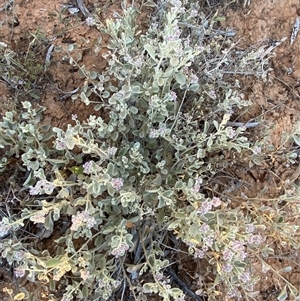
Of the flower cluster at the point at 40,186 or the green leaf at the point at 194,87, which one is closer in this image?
the flower cluster at the point at 40,186

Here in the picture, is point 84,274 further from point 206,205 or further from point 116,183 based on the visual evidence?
point 206,205

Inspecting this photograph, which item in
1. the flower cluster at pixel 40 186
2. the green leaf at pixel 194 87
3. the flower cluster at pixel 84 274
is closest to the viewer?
the flower cluster at pixel 40 186

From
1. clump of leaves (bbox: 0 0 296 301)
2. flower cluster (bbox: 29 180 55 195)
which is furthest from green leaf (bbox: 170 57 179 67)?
flower cluster (bbox: 29 180 55 195)

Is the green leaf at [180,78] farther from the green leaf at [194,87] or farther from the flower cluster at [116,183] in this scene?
the flower cluster at [116,183]

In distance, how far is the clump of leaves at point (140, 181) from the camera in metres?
1.64

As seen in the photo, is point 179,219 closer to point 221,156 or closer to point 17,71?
point 221,156

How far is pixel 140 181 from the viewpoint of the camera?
1.80 metres

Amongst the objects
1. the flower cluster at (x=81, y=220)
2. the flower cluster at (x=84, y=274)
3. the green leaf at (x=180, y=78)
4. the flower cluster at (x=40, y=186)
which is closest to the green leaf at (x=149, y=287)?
the flower cluster at (x=84, y=274)

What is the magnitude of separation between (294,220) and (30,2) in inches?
52.5

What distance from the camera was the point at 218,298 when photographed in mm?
2025

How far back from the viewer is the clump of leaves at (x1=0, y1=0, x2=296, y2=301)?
64.6 inches

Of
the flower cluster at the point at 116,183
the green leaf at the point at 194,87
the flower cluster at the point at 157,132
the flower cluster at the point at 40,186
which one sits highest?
the green leaf at the point at 194,87

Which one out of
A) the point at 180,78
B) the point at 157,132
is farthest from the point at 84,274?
the point at 180,78

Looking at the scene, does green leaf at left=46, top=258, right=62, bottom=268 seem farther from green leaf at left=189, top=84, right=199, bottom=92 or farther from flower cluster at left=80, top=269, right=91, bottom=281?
green leaf at left=189, top=84, right=199, bottom=92
